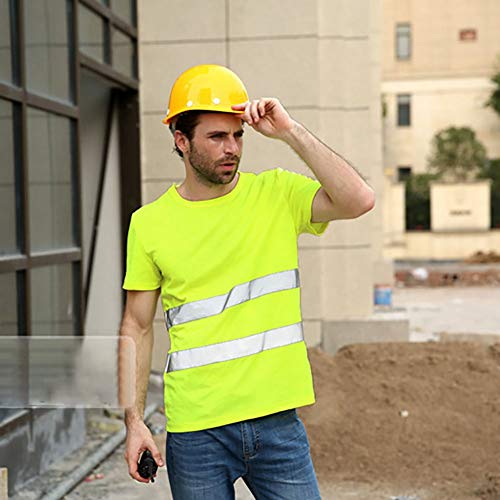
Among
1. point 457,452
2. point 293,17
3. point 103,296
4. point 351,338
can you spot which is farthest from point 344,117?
point 457,452

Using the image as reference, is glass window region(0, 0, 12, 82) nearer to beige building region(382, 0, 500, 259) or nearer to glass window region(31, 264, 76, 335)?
glass window region(31, 264, 76, 335)

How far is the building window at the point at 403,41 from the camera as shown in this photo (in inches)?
1965

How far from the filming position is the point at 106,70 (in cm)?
845

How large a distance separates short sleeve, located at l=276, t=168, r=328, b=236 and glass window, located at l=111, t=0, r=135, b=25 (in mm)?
6035

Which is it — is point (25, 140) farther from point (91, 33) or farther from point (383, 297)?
point (383, 297)

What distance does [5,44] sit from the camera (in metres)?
6.24

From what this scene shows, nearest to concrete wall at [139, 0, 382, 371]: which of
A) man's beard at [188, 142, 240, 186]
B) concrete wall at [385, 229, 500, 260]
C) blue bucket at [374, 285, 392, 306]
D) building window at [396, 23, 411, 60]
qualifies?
blue bucket at [374, 285, 392, 306]

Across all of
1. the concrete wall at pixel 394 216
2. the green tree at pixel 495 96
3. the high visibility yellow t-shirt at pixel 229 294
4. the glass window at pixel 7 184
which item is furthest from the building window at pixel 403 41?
the high visibility yellow t-shirt at pixel 229 294

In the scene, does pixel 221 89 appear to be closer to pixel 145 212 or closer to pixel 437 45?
pixel 145 212

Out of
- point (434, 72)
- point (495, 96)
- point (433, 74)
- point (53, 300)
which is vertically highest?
point (434, 72)

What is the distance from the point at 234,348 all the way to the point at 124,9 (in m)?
6.81

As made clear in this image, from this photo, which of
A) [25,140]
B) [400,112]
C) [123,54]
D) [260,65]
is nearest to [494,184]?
[400,112]

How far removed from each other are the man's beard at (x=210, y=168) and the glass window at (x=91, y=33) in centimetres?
490

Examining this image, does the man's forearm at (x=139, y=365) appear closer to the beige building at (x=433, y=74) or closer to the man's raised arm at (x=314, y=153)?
the man's raised arm at (x=314, y=153)
